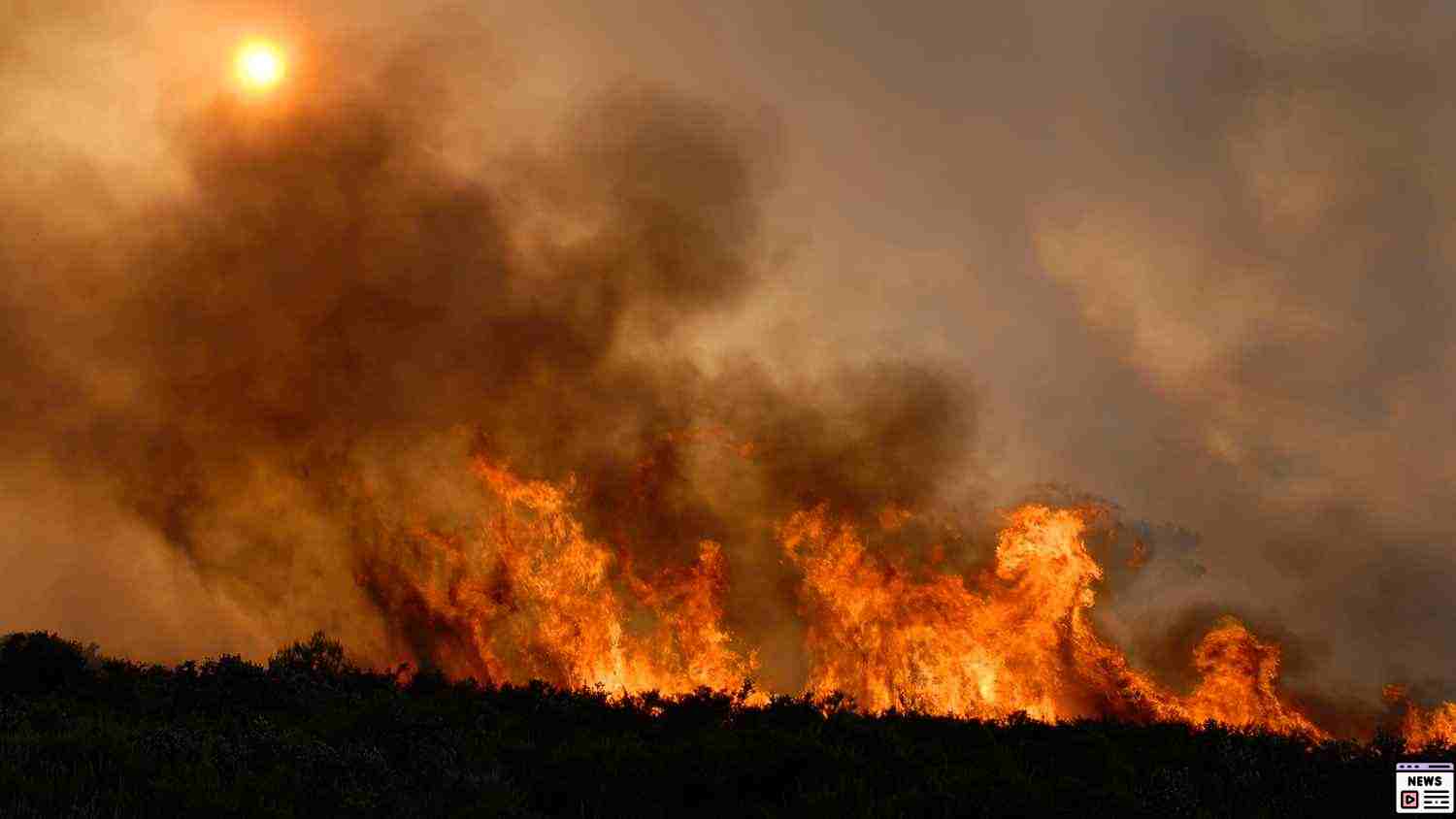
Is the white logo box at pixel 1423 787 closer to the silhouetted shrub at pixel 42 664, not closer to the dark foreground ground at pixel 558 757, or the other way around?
the dark foreground ground at pixel 558 757

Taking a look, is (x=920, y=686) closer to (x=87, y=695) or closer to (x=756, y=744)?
(x=756, y=744)

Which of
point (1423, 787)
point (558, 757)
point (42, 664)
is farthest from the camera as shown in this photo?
point (42, 664)

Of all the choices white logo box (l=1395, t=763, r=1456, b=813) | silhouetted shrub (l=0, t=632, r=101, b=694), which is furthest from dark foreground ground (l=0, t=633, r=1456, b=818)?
white logo box (l=1395, t=763, r=1456, b=813)

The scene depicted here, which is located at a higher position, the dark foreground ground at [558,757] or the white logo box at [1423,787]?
the white logo box at [1423,787]

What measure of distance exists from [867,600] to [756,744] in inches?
1095

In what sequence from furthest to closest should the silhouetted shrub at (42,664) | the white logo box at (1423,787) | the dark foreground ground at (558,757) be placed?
the silhouetted shrub at (42,664)
the white logo box at (1423,787)
the dark foreground ground at (558,757)

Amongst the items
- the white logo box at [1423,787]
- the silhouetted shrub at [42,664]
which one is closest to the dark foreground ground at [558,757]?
the silhouetted shrub at [42,664]

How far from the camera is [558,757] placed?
1282cm

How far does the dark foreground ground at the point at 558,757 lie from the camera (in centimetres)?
1045

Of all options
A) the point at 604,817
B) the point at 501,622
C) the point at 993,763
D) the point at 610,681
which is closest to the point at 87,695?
the point at 604,817

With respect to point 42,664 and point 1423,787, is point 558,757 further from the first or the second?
point 1423,787

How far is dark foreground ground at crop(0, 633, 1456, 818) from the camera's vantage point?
10453 millimetres

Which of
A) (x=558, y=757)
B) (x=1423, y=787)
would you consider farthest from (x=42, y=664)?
(x=1423, y=787)

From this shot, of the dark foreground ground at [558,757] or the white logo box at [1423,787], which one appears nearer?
the dark foreground ground at [558,757]
